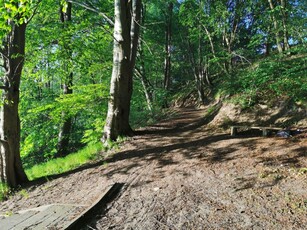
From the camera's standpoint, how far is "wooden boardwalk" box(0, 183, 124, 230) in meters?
3.53

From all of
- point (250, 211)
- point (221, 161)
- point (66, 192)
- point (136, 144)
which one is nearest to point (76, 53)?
point (136, 144)

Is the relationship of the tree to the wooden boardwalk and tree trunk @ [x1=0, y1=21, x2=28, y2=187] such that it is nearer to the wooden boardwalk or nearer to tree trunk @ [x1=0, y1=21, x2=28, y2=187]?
tree trunk @ [x1=0, y1=21, x2=28, y2=187]

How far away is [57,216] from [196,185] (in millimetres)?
2343

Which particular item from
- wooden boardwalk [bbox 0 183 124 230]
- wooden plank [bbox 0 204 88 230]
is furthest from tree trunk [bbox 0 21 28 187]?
wooden plank [bbox 0 204 88 230]

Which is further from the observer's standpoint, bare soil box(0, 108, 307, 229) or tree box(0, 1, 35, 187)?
tree box(0, 1, 35, 187)

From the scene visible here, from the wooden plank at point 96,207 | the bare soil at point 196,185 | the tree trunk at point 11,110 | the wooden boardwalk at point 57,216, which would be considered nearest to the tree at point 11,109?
the tree trunk at point 11,110

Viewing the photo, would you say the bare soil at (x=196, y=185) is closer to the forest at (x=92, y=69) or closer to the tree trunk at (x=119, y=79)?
the tree trunk at (x=119, y=79)

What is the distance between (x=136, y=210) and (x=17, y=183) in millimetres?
4369

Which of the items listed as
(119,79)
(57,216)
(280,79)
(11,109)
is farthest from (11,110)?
(280,79)

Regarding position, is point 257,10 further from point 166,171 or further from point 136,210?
point 136,210

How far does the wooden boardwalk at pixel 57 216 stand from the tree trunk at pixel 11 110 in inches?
85.2

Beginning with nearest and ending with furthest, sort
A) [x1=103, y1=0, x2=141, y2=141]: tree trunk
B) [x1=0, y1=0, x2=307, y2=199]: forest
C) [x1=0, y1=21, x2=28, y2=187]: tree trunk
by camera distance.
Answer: [x1=0, y1=21, x2=28, y2=187]: tree trunk
[x1=0, y1=0, x2=307, y2=199]: forest
[x1=103, y1=0, x2=141, y2=141]: tree trunk

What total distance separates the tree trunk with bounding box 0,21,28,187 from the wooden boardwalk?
217cm

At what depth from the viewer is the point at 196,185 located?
4.36 m
